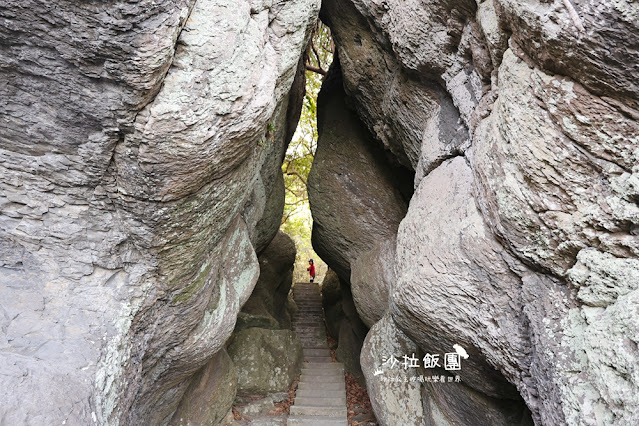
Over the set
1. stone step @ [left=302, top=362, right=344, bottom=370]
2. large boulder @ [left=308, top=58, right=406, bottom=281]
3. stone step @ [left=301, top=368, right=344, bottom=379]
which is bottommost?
stone step @ [left=302, top=362, right=344, bottom=370]

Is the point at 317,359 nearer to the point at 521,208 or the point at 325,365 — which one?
the point at 325,365

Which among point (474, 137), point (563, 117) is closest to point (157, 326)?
point (474, 137)

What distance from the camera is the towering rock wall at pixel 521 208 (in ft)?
10.2

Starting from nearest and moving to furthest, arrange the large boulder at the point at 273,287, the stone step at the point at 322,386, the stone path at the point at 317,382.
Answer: the stone path at the point at 317,382 → the stone step at the point at 322,386 → the large boulder at the point at 273,287

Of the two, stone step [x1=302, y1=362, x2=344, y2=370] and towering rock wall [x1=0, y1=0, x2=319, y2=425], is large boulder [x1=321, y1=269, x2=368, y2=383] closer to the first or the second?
stone step [x1=302, y1=362, x2=344, y2=370]

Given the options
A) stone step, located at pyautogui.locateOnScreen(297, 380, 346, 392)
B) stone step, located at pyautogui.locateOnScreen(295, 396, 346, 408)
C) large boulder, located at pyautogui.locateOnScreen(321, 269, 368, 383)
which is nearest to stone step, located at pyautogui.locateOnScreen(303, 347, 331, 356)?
large boulder, located at pyautogui.locateOnScreen(321, 269, 368, 383)

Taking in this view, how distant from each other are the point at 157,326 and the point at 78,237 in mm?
1448

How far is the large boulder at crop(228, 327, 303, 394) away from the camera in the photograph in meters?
8.96

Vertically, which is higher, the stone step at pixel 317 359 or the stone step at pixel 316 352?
the stone step at pixel 317 359

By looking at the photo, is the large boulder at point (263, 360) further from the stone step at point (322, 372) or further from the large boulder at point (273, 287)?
the large boulder at point (273, 287)

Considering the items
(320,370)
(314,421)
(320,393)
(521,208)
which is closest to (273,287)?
(320,370)

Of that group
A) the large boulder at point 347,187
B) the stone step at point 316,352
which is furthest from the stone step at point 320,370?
the large boulder at point 347,187

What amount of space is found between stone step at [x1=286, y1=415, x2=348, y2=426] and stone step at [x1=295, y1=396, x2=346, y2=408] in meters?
0.48

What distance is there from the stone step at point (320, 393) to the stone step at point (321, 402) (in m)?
0.13
